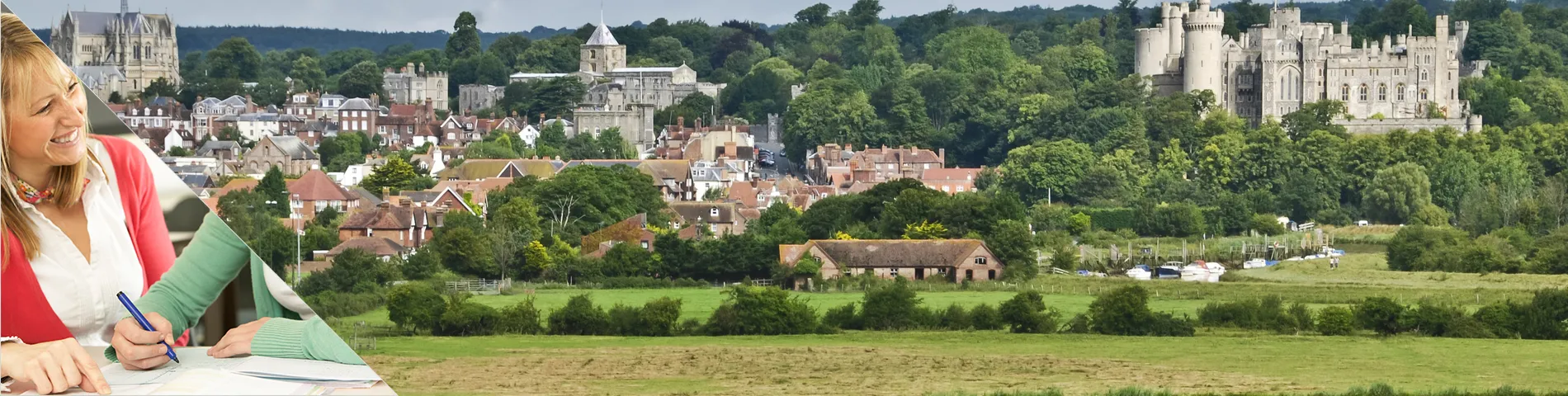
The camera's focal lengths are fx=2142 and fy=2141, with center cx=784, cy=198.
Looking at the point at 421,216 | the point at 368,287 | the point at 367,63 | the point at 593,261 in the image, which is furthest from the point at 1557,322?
the point at 367,63

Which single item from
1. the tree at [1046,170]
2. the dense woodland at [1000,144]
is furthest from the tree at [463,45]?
the tree at [1046,170]

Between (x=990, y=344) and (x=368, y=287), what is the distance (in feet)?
15.2

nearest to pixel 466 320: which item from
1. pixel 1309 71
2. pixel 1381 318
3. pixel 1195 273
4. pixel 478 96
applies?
pixel 1381 318

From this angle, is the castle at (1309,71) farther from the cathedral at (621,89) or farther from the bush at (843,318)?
the bush at (843,318)

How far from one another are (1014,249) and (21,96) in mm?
17239

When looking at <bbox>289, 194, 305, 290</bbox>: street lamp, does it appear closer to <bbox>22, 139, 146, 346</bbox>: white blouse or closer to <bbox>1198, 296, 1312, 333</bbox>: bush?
<bbox>1198, 296, 1312, 333</bbox>: bush

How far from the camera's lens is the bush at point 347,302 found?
14367mm

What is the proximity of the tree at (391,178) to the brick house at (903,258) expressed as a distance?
25.3ft

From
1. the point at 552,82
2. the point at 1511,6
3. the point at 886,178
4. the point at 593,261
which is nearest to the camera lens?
the point at 593,261

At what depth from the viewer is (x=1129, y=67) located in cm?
4112

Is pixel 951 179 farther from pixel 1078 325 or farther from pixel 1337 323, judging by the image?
pixel 1078 325

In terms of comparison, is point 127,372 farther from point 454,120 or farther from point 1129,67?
point 1129,67

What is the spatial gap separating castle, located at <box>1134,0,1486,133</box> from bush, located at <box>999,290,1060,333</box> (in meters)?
21.5

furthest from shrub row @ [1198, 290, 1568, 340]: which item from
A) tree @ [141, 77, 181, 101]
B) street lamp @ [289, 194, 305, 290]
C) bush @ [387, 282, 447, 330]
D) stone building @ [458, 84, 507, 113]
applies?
stone building @ [458, 84, 507, 113]
